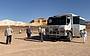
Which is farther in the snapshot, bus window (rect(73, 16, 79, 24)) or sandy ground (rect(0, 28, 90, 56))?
bus window (rect(73, 16, 79, 24))

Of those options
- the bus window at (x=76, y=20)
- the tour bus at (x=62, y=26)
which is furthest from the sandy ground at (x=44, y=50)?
the bus window at (x=76, y=20)

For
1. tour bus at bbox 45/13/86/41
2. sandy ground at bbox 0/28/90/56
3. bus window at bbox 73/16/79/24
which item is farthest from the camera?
bus window at bbox 73/16/79/24

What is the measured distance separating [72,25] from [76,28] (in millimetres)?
942

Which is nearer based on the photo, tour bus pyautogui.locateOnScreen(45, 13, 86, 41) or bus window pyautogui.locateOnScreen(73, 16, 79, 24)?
tour bus pyautogui.locateOnScreen(45, 13, 86, 41)

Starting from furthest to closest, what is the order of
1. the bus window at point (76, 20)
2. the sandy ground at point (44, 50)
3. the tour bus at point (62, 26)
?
the bus window at point (76, 20) < the tour bus at point (62, 26) < the sandy ground at point (44, 50)

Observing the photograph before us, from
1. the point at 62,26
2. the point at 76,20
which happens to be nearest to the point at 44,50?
the point at 62,26

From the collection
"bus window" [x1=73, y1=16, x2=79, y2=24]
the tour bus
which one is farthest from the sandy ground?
"bus window" [x1=73, y1=16, x2=79, y2=24]

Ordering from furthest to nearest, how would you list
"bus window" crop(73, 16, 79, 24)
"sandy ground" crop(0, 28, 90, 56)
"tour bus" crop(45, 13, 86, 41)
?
"bus window" crop(73, 16, 79, 24) < "tour bus" crop(45, 13, 86, 41) < "sandy ground" crop(0, 28, 90, 56)

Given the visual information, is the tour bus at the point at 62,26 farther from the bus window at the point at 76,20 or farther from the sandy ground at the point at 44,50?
the sandy ground at the point at 44,50

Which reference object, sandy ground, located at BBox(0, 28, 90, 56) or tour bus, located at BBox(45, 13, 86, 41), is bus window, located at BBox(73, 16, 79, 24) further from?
sandy ground, located at BBox(0, 28, 90, 56)

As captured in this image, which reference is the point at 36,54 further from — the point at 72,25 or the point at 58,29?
the point at 72,25

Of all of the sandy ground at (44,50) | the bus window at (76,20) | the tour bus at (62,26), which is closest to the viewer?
the sandy ground at (44,50)

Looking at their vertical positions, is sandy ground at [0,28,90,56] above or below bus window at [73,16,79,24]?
below

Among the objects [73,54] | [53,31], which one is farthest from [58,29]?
[73,54]
